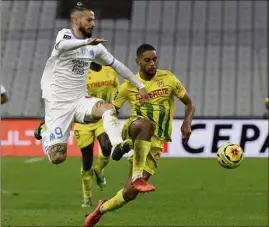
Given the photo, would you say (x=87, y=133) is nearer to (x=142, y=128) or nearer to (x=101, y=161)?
(x=101, y=161)

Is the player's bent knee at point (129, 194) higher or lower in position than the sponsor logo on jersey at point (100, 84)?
lower

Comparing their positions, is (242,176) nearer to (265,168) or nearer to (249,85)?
(265,168)

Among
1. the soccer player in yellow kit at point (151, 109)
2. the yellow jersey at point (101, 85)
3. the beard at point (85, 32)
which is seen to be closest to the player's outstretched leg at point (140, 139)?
the soccer player in yellow kit at point (151, 109)

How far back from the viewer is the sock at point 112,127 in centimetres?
709

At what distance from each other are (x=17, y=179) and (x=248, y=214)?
6.73 metres

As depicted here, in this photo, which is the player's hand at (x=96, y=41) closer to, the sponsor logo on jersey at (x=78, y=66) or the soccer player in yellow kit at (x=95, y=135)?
the sponsor logo on jersey at (x=78, y=66)

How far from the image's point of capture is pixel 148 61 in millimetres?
8086

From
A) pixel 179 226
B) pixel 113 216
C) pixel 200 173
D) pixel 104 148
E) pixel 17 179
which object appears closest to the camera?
pixel 179 226

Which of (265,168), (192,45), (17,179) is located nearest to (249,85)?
(192,45)

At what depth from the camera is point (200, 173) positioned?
17.0m

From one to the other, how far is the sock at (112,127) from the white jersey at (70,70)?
0.68 meters

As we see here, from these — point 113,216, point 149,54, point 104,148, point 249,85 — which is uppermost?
point 249,85

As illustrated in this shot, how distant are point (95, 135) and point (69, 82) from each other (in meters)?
3.81

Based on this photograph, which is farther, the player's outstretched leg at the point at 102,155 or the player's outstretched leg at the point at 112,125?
the player's outstretched leg at the point at 102,155
